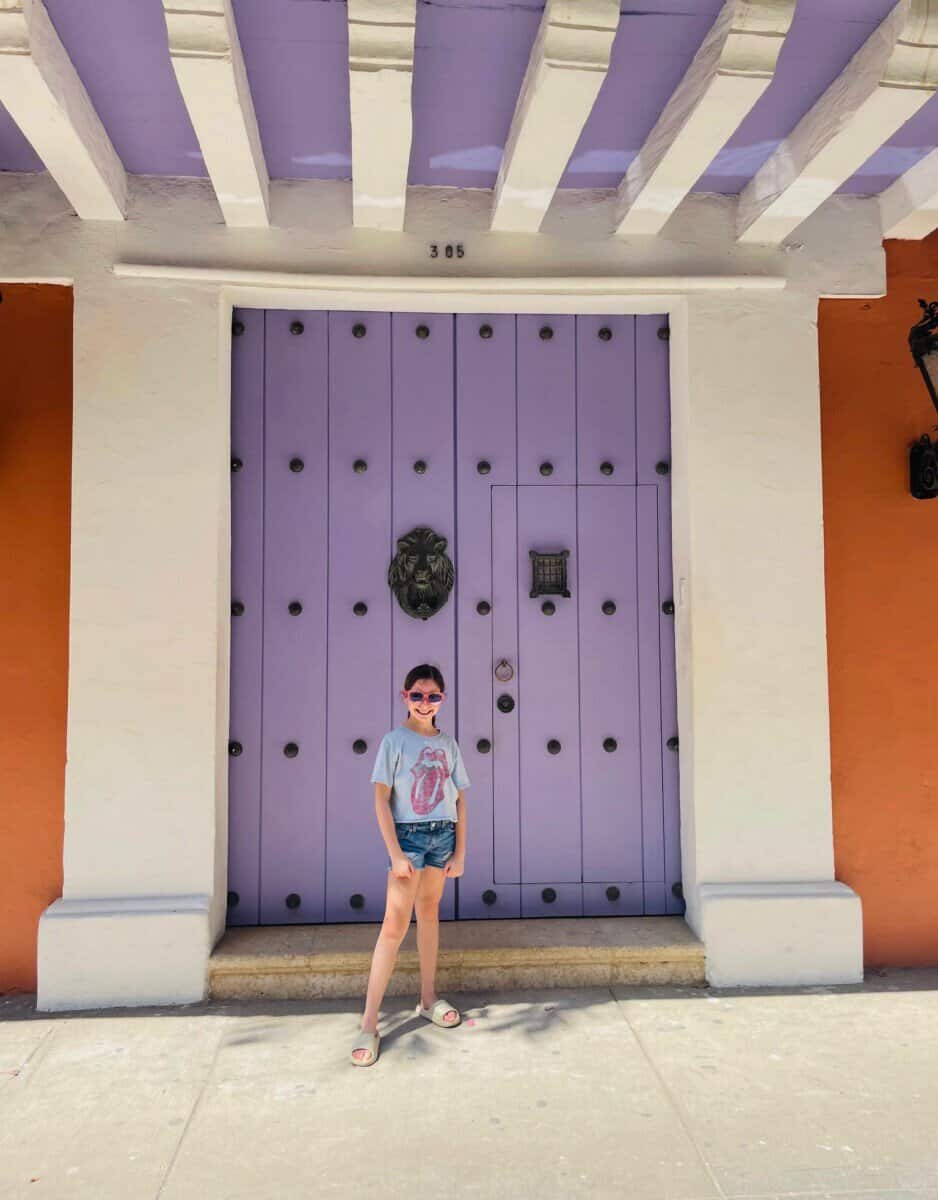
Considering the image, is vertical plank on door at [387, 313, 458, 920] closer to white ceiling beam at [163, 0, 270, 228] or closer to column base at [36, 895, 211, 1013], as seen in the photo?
white ceiling beam at [163, 0, 270, 228]

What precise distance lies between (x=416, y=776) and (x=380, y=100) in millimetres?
2201

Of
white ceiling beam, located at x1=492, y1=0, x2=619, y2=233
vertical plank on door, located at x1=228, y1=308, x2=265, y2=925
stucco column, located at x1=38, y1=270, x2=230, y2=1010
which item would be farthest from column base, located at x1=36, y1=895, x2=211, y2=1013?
white ceiling beam, located at x1=492, y1=0, x2=619, y2=233

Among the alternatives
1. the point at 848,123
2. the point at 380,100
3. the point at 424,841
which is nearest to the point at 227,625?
the point at 424,841

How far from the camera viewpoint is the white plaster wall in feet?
11.5

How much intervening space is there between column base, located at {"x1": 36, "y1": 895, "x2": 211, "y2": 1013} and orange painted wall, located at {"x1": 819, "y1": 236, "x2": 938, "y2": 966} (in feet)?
8.66

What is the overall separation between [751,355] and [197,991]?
338 centimetres

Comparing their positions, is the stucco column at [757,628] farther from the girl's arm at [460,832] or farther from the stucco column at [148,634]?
the stucco column at [148,634]

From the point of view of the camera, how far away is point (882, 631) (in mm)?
3879

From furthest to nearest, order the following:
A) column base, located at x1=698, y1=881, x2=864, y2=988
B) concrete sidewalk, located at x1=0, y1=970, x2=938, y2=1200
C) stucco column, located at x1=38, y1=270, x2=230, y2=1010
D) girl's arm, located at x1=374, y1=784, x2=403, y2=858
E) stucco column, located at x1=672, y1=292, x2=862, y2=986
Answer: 1. stucco column, located at x1=672, y1=292, x2=862, y2=986
2. column base, located at x1=698, y1=881, x2=864, y2=988
3. stucco column, located at x1=38, y1=270, x2=230, y2=1010
4. girl's arm, located at x1=374, y1=784, x2=403, y2=858
5. concrete sidewalk, located at x1=0, y1=970, x2=938, y2=1200

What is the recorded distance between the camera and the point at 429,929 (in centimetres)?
321

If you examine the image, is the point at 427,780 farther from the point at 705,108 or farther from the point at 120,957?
the point at 705,108

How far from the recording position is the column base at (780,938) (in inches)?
141

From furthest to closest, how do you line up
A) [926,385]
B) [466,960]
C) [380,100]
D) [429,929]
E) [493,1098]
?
[926,385] → [466,960] → [429,929] → [380,100] → [493,1098]

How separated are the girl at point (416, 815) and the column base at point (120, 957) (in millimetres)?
781
